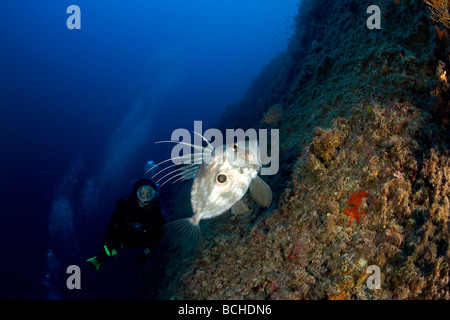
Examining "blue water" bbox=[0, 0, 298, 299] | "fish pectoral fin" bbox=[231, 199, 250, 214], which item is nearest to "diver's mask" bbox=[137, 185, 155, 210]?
"fish pectoral fin" bbox=[231, 199, 250, 214]

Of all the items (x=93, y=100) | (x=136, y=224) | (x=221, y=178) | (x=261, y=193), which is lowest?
(x=136, y=224)

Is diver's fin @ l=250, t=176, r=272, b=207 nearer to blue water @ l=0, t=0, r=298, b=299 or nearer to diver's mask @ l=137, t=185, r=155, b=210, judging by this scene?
diver's mask @ l=137, t=185, r=155, b=210

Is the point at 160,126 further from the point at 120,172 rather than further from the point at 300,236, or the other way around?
the point at 300,236

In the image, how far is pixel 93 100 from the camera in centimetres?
5594

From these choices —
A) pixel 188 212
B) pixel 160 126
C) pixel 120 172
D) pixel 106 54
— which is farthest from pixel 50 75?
pixel 188 212

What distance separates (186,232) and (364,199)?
2014 mm

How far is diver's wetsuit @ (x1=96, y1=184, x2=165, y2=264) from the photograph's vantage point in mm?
5293

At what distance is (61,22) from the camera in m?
86.9

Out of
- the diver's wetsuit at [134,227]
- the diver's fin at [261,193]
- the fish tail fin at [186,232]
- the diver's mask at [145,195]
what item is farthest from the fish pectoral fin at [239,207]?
the diver's wetsuit at [134,227]

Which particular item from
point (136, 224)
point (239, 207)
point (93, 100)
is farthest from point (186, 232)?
point (93, 100)

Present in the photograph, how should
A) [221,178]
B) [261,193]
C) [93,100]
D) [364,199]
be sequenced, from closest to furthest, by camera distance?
[364,199] < [261,193] < [221,178] < [93,100]

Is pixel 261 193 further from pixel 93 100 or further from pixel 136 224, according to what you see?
pixel 93 100

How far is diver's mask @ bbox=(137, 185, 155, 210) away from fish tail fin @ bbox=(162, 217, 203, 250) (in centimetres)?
232

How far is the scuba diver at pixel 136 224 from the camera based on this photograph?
5199mm
